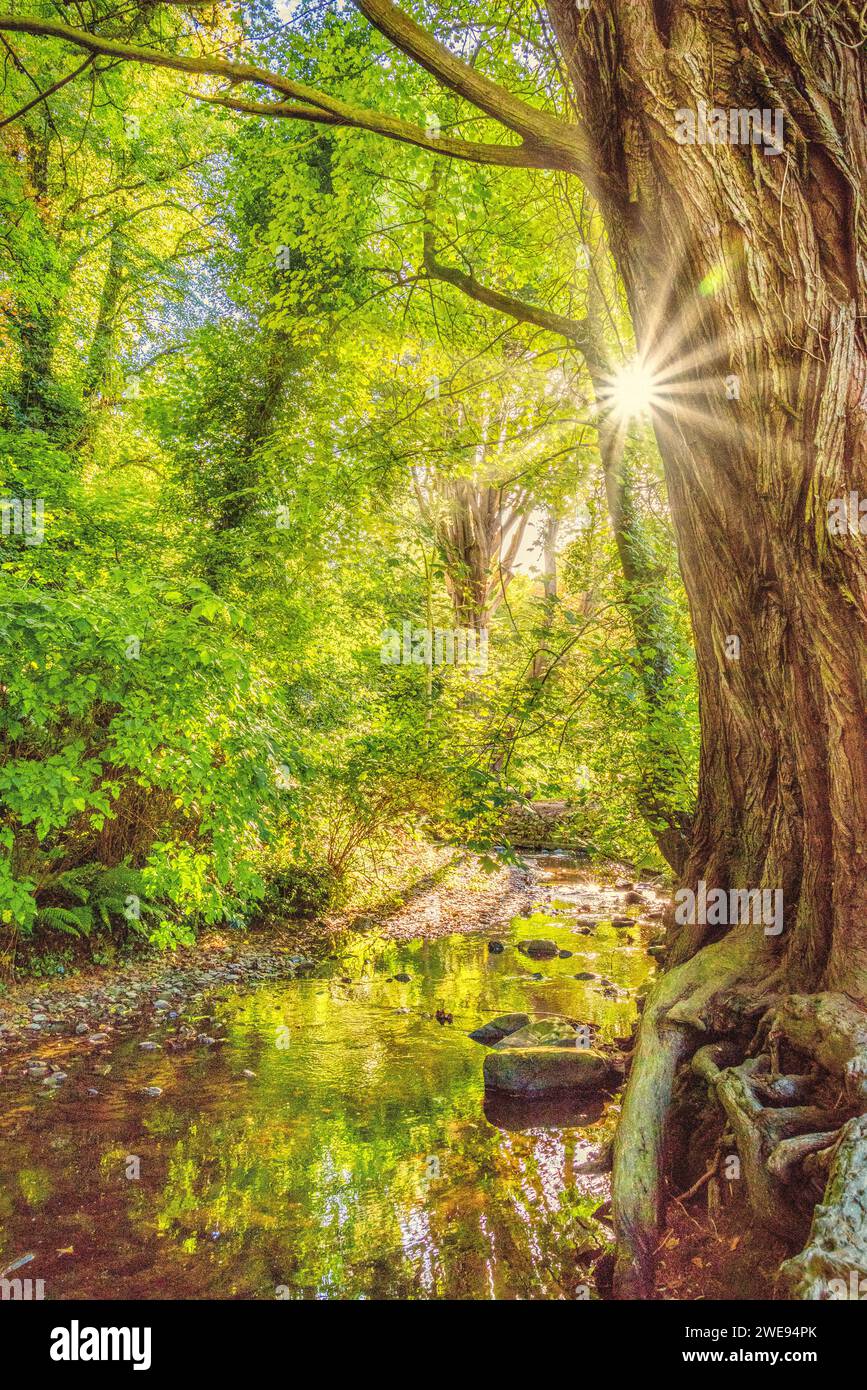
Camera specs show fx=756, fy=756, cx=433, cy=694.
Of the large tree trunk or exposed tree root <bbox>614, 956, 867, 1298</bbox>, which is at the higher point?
the large tree trunk

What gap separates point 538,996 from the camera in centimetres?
805

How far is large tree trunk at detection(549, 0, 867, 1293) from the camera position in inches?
127

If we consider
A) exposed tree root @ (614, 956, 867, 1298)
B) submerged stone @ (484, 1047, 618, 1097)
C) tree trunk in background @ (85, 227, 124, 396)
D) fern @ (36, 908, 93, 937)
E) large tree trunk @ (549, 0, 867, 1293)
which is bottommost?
submerged stone @ (484, 1047, 618, 1097)

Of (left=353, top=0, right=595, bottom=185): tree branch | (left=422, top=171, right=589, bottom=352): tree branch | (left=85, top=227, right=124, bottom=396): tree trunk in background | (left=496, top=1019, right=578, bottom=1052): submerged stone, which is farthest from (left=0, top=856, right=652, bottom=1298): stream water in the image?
(left=85, top=227, right=124, bottom=396): tree trunk in background

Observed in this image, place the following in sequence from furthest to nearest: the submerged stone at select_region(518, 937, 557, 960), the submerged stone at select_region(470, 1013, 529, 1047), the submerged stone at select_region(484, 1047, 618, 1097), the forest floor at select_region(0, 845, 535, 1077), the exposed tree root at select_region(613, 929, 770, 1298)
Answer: the submerged stone at select_region(518, 937, 557, 960) < the submerged stone at select_region(470, 1013, 529, 1047) < the forest floor at select_region(0, 845, 535, 1077) < the submerged stone at select_region(484, 1047, 618, 1097) < the exposed tree root at select_region(613, 929, 770, 1298)

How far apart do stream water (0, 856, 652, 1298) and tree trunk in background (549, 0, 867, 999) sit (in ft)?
7.24

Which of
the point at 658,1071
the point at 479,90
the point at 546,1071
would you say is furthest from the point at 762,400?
the point at 546,1071

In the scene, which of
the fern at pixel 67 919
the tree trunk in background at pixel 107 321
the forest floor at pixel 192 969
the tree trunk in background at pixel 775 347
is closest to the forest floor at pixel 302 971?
the forest floor at pixel 192 969

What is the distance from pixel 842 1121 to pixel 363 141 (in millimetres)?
8225

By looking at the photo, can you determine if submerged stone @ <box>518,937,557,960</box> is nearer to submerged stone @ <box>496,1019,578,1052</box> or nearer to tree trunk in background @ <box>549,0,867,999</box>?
submerged stone @ <box>496,1019,578,1052</box>

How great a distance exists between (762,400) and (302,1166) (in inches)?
197

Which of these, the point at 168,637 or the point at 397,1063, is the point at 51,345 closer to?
the point at 168,637

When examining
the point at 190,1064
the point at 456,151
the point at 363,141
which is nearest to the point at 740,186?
the point at 456,151

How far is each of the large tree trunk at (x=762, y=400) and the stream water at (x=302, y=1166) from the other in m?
1.10
